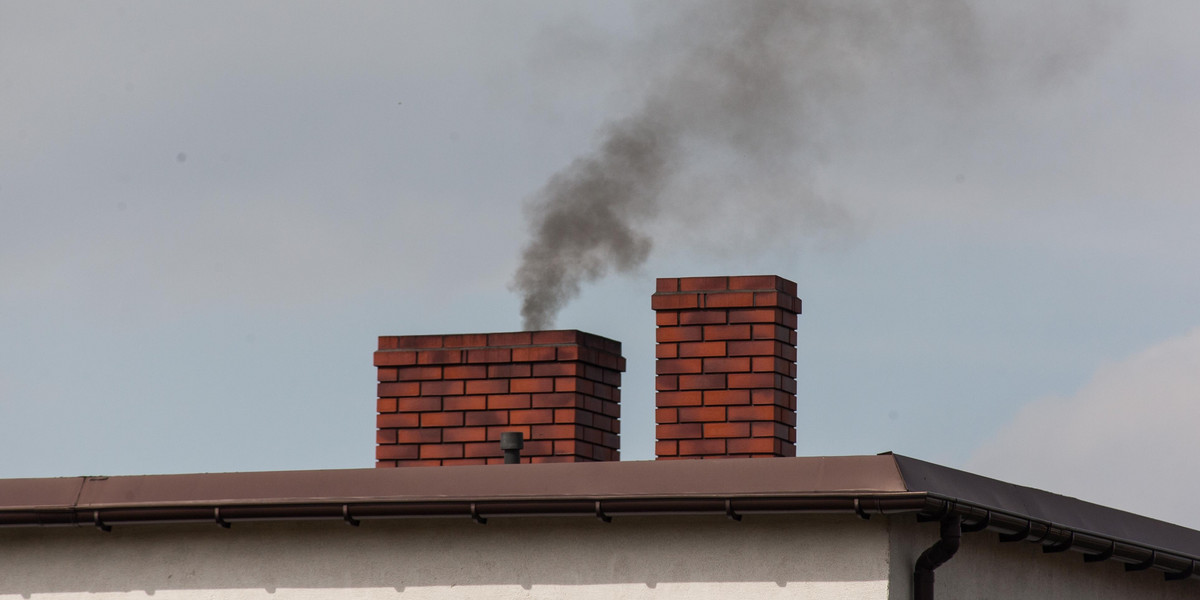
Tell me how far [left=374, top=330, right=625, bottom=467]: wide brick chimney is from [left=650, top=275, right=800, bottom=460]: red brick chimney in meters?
0.61

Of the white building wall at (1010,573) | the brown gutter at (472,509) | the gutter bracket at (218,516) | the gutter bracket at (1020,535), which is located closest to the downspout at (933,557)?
the white building wall at (1010,573)

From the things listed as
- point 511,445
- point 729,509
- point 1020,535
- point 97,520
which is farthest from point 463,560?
point 1020,535

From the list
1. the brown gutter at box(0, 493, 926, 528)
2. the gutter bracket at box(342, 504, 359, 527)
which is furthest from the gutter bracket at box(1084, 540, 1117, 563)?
the gutter bracket at box(342, 504, 359, 527)

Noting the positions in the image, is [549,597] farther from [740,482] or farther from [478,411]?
[478,411]

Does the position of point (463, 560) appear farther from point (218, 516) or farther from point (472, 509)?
point (218, 516)

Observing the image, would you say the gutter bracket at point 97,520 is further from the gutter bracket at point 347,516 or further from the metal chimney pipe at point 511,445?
the metal chimney pipe at point 511,445

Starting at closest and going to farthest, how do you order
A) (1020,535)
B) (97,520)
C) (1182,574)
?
(1020,535), (97,520), (1182,574)

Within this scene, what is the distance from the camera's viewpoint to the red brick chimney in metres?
10.3

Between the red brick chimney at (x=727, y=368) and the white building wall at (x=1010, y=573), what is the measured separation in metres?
1.55

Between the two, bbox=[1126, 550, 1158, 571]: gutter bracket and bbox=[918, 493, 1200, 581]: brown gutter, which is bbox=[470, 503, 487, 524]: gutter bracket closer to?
bbox=[918, 493, 1200, 581]: brown gutter

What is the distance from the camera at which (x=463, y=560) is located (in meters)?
8.69

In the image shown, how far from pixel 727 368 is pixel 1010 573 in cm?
211

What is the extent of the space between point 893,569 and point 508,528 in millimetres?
1952

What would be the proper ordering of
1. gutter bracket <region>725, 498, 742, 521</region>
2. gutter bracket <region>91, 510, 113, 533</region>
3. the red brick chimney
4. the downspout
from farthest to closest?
the red brick chimney → gutter bracket <region>91, 510, 113, 533</region> → the downspout → gutter bracket <region>725, 498, 742, 521</region>
